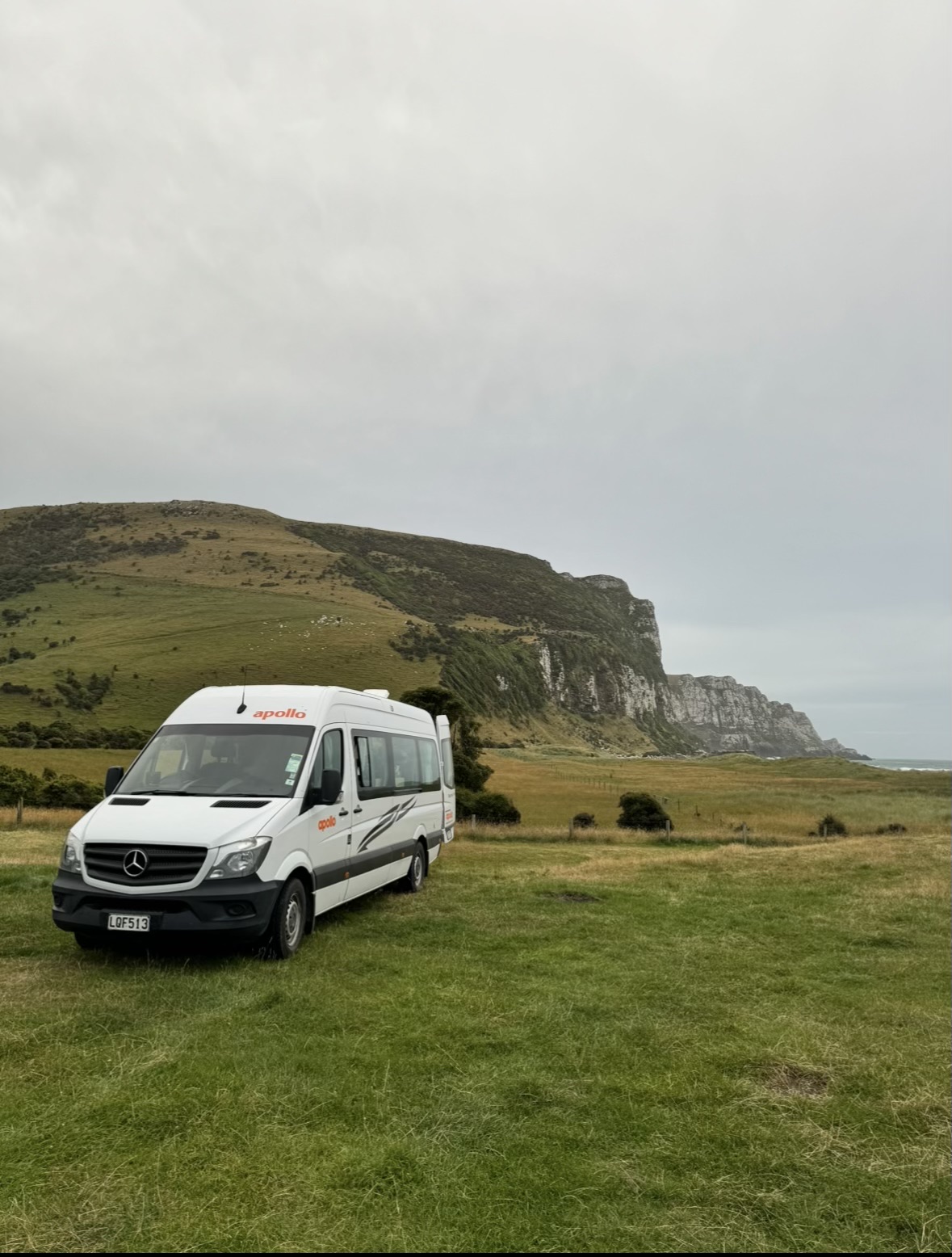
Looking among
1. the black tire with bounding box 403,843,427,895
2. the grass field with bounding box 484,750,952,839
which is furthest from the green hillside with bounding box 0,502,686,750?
the black tire with bounding box 403,843,427,895

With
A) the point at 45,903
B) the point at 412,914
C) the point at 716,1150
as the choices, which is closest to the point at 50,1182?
the point at 716,1150

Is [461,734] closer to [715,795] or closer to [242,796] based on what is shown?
[715,795]

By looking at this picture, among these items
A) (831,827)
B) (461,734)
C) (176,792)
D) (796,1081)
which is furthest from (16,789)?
(796,1081)

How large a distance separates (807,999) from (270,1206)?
18.9ft

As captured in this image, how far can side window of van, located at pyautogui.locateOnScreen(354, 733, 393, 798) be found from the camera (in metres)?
10.9

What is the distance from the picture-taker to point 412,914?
11445 mm

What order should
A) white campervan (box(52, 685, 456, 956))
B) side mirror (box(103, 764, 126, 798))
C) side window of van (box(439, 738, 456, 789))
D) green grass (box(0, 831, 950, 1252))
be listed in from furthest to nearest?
side window of van (box(439, 738, 456, 789)), side mirror (box(103, 764, 126, 798)), white campervan (box(52, 685, 456, 956)), green grass (box(0, 831, 950, 1252))

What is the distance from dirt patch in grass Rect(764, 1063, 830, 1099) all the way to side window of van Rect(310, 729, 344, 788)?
561 cm

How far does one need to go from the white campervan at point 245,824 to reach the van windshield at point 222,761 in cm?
2

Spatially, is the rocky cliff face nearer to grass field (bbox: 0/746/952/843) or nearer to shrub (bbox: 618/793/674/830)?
grass field (bbox: 0/746/952/843)

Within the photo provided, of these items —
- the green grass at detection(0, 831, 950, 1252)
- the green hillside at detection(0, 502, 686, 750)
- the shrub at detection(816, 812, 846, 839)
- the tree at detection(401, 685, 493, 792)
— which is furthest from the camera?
the green hillside at detection(0, 502, 686, 750)

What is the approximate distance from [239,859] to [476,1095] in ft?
12.4

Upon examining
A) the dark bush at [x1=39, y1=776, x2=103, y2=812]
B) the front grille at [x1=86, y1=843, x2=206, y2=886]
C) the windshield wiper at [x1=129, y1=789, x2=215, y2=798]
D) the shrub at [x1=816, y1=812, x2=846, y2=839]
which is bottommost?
the shrub at [x1=816, y1=812, x2=846, y2=839]

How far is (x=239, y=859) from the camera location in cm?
798
